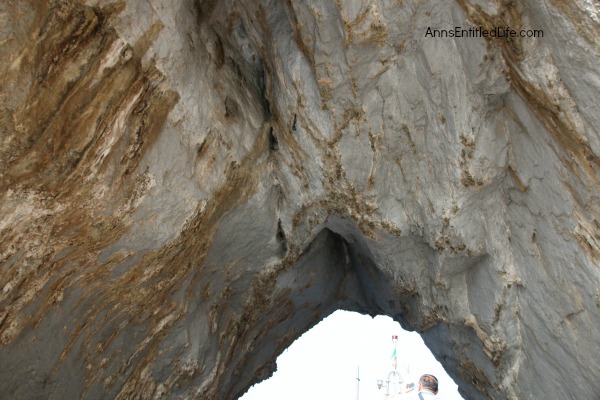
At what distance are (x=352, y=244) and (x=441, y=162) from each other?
2162 millimetres

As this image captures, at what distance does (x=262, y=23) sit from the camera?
16.6 feet

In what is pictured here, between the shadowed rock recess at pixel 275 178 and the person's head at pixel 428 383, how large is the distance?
1.01 metres

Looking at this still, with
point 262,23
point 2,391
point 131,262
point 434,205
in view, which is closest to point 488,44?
point 434,205

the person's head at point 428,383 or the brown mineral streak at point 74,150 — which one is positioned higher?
the brown mineral streak at point 74,150

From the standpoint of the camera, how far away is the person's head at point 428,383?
14.1 ft

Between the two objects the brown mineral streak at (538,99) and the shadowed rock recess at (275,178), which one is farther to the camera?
the brown mineral streak at (538,99)

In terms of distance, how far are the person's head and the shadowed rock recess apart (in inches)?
39.7

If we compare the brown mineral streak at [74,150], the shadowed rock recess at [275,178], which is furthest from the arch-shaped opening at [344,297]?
the brown mineral streak at [74,150]

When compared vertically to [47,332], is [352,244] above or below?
above

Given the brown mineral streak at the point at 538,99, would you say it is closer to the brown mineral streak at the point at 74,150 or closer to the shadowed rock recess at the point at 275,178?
the shadowed rock recess at the point at 275,178

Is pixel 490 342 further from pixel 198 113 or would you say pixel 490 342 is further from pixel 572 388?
pixel 198 113

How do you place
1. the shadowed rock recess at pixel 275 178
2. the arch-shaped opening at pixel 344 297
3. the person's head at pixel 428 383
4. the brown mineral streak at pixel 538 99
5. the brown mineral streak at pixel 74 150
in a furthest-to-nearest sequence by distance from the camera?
the arch-shaped opening at pixel 344 297, the person's head at pixel 428 383, the brown mineral streak at pixel 538 99, the shadowed rock recess at pixel 275 178, the brown mineral streak at pixel 74 150

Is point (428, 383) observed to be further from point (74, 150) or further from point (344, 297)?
point (344, 297)

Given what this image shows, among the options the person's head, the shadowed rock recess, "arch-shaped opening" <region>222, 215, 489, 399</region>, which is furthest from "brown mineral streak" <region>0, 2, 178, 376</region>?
the person's head
